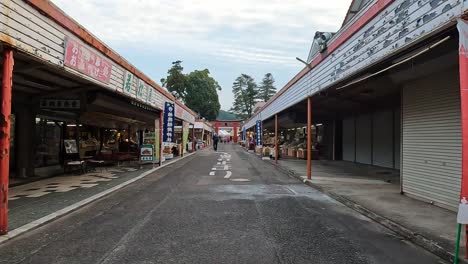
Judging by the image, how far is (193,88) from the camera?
256 ft

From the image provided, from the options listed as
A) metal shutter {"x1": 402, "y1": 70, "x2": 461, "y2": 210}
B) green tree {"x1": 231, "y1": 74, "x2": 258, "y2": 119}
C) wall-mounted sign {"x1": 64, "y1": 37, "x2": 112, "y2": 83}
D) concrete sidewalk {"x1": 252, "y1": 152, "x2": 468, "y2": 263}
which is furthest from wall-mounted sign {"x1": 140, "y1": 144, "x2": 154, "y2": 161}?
green tree {"x1": 231, "y1": 74, "x2": 258, "y2": 119}

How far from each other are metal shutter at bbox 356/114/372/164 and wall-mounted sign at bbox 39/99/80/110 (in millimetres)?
14822

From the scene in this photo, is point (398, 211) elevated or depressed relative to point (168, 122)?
depressed

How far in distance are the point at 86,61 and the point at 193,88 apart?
6971cm

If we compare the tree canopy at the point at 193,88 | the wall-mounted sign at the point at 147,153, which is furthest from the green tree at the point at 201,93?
the wall-mounted sign at the point at 147,153

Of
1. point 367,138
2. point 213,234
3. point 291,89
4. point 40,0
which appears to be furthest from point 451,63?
point 367,138

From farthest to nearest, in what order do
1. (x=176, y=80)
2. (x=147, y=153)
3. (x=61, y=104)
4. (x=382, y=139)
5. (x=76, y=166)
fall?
(x=176, y=80), (x=147, y=153), (x=382, y=139), (x=76, y=166), (x=61, y=104)

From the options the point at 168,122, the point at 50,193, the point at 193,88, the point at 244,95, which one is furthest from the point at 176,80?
the point at 50,193

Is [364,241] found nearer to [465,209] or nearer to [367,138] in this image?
[465,209]

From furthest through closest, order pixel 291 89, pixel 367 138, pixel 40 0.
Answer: pixel 367 138
pixel 291 89
pixel 40 0

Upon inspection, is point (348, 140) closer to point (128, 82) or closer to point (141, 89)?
point (141, 89)

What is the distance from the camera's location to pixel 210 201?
358 inches

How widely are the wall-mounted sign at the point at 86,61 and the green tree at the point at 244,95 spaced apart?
9782cm

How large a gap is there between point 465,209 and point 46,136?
16.2 meters
